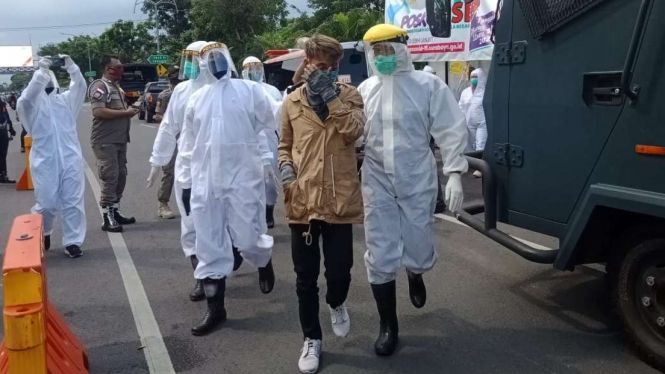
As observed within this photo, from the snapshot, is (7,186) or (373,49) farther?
(7,186)

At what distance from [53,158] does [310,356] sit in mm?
4085

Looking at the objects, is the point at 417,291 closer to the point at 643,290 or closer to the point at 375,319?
the point at 375,319

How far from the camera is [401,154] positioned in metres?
3.97

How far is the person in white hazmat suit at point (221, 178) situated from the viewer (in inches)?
181

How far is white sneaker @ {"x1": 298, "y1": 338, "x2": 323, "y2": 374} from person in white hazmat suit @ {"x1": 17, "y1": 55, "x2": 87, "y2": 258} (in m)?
3.59

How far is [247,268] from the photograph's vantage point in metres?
6.16

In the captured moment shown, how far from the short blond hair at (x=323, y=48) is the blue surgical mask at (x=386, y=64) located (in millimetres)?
254

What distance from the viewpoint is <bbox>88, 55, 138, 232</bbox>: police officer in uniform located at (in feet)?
25.0

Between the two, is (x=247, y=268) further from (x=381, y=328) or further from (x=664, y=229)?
(x=664, y=229)

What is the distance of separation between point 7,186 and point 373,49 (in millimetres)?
9928

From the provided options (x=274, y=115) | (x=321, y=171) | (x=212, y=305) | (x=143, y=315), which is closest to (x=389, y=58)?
(x=321, y=171)

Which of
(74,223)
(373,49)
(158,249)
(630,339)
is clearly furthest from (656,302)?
(74,223)

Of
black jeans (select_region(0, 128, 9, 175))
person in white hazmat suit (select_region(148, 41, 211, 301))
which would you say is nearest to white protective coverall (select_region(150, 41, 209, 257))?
person in white hazmat suit (select_region(148, 41, 211, 301))

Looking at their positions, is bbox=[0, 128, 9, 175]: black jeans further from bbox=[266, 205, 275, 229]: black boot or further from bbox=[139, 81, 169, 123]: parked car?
bbox=[139, 81, 169, 123]: parked car
